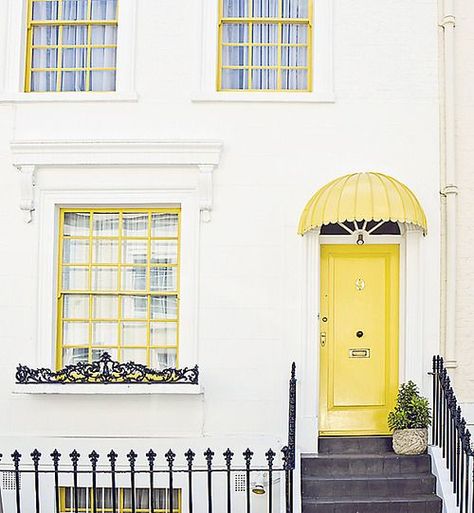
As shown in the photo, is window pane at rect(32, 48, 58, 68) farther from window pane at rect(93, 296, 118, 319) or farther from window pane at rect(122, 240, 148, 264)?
window pane at rect(93, 296, 118, 319)

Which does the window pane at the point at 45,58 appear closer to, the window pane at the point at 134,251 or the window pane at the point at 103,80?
the window pane at the point at 103,80

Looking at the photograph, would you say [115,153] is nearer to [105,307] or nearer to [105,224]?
[105,224]

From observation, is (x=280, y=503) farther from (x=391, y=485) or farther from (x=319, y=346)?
(x=319, y=346)

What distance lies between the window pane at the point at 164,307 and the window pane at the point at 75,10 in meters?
3.61

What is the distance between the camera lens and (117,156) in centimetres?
1038

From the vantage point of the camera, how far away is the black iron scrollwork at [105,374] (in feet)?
33.3

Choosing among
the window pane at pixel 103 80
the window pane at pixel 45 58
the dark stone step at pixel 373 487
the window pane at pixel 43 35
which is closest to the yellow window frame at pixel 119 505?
the dark stone step at pixel 373 487

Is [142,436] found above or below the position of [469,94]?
below

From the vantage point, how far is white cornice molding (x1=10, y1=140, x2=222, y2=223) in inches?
406

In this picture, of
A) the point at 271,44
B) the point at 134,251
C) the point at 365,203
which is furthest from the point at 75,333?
the point at 271,44

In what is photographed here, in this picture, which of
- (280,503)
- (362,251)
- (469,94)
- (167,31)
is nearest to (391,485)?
(280,503)

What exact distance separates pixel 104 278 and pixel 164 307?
811 millimetres

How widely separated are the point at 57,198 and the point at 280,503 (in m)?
4.37

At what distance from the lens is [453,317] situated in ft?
33.7
